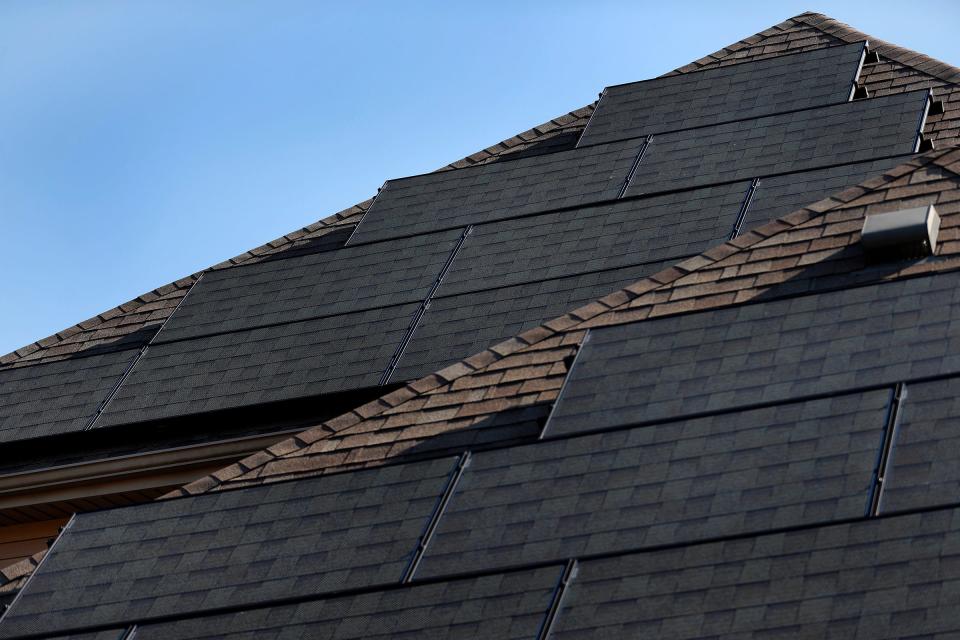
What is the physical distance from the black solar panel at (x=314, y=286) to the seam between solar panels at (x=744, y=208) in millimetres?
3024

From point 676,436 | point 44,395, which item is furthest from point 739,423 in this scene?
point 44,395

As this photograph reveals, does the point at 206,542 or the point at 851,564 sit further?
the point at 206,542

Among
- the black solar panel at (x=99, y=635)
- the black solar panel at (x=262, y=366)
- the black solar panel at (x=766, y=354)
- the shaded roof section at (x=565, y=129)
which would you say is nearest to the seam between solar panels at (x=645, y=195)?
the shaded roof section at (x=565, y=129)

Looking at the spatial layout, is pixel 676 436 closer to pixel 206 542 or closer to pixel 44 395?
pixel 206 542

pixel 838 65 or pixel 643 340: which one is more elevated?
pixel 838 65

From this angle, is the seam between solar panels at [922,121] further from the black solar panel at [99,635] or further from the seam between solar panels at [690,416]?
the black solar panel at [99,635]

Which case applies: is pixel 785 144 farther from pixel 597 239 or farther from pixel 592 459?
pixel 592 459

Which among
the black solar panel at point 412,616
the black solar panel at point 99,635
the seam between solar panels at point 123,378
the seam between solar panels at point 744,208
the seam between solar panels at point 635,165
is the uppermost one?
the seam between solar panels at point 123,378

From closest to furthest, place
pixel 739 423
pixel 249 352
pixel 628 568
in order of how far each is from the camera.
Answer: pixel 628 568 → pixel 739 423 → pixel 249 352

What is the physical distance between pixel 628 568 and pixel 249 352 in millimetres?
7516

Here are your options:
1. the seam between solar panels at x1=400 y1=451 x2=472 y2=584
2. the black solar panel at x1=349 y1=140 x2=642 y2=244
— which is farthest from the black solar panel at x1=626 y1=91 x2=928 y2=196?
the seam between solar panels at x1=400 y1=451 x2=472 y2=584

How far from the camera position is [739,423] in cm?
1035

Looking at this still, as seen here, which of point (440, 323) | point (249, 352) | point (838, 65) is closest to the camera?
point (440, 323)

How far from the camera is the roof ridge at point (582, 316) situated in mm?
12875
